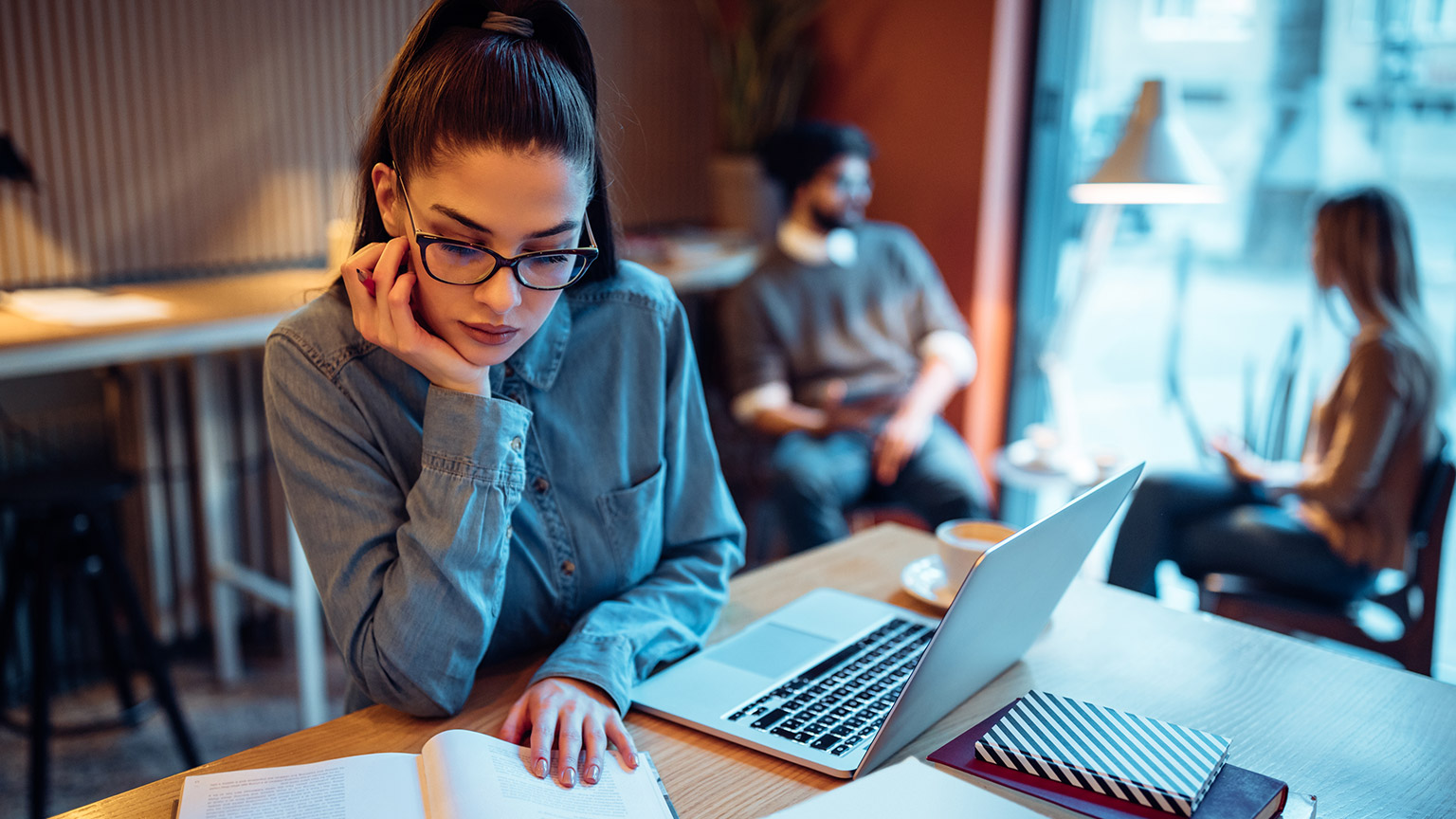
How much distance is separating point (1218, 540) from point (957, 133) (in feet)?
4.51

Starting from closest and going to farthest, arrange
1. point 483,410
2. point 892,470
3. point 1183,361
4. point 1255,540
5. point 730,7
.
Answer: point 483,410
point 1255,540
point 892,470
point 1183,361
point 730,7

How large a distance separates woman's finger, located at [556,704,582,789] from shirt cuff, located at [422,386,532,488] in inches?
8.6

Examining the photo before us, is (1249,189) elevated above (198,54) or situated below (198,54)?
below

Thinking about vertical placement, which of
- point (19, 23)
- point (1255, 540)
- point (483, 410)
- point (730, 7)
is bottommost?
point (1255, 540)

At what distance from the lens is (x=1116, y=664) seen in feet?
3.55

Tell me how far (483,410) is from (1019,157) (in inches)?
101

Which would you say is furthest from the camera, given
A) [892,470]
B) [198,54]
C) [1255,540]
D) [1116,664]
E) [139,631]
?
[892,470]

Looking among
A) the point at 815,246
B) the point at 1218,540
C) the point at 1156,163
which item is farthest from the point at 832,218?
the point at 1218,540

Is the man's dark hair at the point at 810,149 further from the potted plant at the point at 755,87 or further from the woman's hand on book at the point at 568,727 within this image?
the woman's hand on book at the point at 568,727

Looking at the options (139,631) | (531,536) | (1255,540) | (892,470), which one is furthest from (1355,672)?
(139,631)

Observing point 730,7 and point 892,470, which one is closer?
point 892,470

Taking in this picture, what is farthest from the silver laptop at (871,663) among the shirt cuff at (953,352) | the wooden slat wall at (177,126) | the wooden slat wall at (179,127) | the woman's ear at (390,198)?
the wooden slat wall at (177,126)

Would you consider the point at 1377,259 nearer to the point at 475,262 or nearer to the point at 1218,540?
the point at 1218,540

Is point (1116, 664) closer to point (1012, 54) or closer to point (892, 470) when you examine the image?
point (892, 470)
